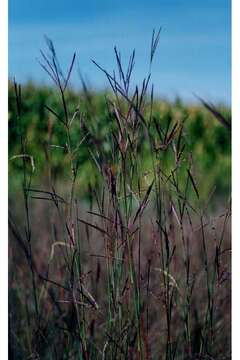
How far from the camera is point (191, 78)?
193cm

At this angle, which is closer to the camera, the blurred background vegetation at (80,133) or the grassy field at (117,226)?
the grassy field at (117,226)

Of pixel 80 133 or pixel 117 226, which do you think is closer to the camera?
pixel 117 226

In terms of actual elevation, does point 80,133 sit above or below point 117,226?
above

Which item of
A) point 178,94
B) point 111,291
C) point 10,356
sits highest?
point 178,94

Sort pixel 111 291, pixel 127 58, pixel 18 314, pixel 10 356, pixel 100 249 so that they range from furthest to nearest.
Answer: pixel 100 249
pixel 18 314
pixel 10 356
pixel 127 58
pixel 111 291

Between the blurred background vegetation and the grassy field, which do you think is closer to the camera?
the grassy field

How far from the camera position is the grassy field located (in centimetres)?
155

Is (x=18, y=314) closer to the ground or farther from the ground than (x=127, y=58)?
closer to the ground

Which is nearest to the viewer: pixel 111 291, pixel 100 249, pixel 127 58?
pixel 111 291

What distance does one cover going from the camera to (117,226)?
1570mm

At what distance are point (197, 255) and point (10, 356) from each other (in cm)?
79

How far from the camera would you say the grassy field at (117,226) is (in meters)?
1.55

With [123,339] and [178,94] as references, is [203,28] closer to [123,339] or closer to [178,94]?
[178,94]

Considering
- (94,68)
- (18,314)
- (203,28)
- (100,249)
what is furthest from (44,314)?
(203,28)
